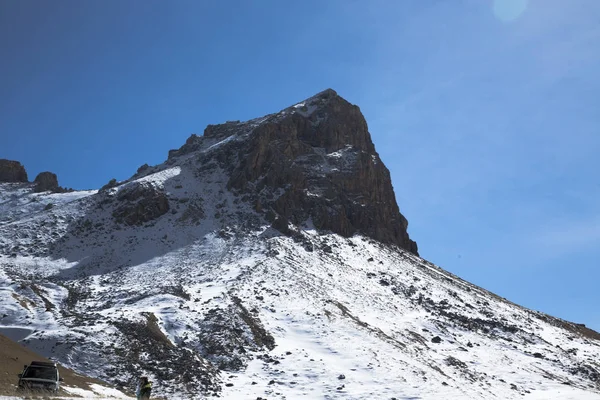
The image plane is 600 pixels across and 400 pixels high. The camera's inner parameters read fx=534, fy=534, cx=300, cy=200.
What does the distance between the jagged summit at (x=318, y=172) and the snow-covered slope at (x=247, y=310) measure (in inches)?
83.7

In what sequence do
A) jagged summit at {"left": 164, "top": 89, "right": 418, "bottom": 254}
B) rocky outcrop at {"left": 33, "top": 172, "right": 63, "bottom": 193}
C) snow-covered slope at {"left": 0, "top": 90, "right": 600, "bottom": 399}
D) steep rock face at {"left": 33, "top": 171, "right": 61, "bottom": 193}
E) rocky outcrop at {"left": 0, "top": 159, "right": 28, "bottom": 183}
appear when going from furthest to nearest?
rocky outcrop at {"left": 0, "top": 159, "right": 28, "bottom": 183}, steep rock face at {"left": 33, "top": 171, "right": 61, "bottom": 193}, rocky outcrop at {"left": 33, "top": 172, "right": 63, "bottom": 193}, jagged summit at {"left": 164, "top": 89, "right": 418, "bottom": 254}, snow-covered slope at {"left": 0, "top": 90, "right": 600, "bottom": 399}

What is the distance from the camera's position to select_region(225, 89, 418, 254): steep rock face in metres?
84.2

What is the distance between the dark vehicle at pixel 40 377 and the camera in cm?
1939

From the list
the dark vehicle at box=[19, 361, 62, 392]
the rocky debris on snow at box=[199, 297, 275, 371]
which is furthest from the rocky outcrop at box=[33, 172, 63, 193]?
the dark vehicle at box=[19, 361, 62, 392]

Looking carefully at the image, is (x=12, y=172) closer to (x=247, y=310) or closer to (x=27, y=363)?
(x=247, y=310)

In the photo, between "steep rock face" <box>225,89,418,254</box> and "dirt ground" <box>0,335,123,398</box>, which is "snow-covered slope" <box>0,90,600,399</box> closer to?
"steep rock face" <box>225,89,418,254</box>

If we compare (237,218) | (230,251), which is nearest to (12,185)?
(237,218)

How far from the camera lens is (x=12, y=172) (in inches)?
4606

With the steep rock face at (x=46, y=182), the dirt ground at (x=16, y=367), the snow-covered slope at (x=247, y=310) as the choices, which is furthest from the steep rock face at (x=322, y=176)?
the dirt ground at (x=16, y=367)

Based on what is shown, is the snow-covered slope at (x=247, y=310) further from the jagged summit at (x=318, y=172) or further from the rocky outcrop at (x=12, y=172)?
the rocky outcrop at (x=12, y=172)

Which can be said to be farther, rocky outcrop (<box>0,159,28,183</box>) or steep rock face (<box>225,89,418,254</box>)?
rocky outcrop (<box>0,159,28,183</box>)

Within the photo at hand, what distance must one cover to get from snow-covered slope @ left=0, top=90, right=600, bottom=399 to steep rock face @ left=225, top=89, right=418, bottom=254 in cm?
235

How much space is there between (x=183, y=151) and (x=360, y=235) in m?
48.6

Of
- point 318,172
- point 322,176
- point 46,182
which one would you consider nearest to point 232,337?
point 322,176
